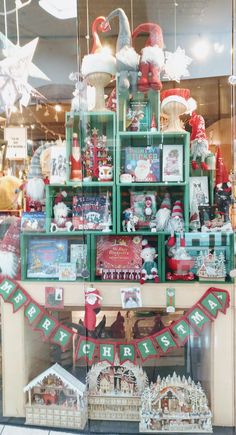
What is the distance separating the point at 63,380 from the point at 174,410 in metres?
0.59

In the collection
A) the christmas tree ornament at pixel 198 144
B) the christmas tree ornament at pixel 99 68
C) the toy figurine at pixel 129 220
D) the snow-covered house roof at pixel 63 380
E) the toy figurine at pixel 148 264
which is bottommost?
the snow-covered house roof at pixel 63 380

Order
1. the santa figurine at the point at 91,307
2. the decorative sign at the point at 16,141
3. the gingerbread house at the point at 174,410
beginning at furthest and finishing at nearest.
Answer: the decorative sign at the point at 16,141, the santa figurine at the point at 91,307, the gingerbread house at the point at 174,410

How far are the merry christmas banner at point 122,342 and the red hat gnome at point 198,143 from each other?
693 millimetres

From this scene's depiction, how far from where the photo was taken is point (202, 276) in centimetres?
186

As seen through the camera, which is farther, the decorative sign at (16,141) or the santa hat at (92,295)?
the decorative sign at (16,141)

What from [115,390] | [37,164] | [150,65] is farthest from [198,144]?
[115,390]

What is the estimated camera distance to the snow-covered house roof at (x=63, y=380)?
1.87 m

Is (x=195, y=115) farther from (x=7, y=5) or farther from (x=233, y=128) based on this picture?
(x=7, y=5)

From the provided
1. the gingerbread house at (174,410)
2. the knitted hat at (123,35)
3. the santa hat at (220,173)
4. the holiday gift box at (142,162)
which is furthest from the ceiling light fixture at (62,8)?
the gingerbread house at (174,410)

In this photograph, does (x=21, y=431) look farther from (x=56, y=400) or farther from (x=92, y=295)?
(x=92, y=295)

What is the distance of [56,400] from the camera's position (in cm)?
187

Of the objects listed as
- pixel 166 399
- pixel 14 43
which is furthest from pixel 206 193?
pixel 14 43

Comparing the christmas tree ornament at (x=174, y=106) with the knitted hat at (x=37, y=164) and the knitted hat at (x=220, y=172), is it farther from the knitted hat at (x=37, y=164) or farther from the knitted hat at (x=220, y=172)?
the knitted hat at (x=37, y=164)

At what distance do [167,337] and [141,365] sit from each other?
0.21 metres
